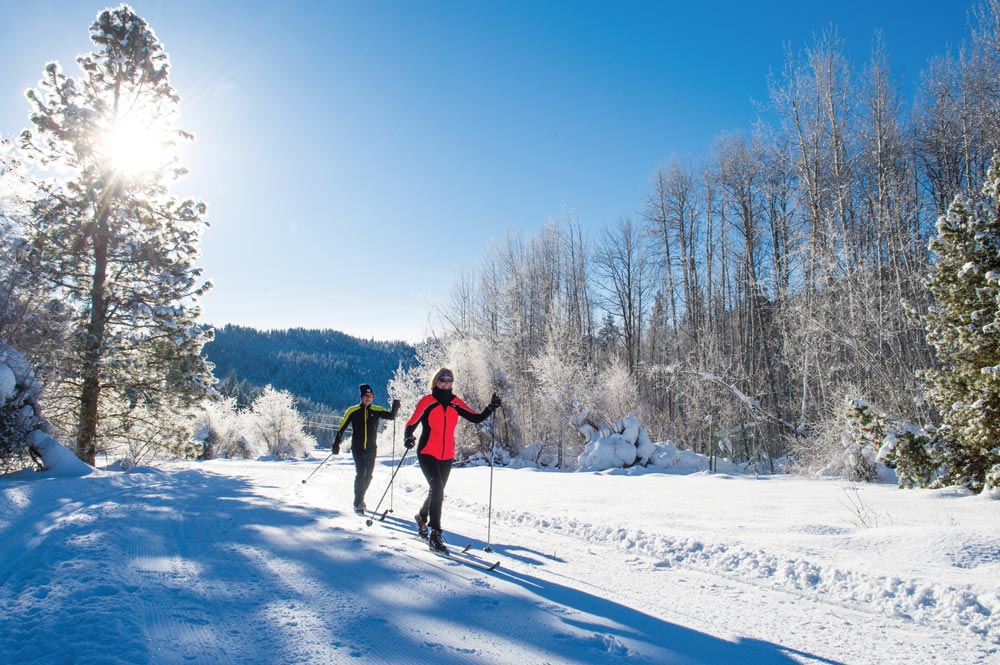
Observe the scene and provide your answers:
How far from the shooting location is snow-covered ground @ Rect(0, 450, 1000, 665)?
276 cm

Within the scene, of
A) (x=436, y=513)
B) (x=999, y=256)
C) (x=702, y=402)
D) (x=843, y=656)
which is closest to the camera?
(x=843, y=656)

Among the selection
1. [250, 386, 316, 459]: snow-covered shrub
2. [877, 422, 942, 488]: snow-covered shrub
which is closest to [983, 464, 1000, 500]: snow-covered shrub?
[877, 422, 942, 488]: snow-covered shrub

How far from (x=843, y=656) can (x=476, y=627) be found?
2.24 m

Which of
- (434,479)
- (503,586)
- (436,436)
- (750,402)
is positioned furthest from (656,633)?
(750,402)

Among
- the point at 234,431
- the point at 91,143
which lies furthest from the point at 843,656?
the point at 234,431

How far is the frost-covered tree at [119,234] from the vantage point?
1364 centimetres

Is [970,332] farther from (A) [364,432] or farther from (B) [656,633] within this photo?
(A) [364,432]

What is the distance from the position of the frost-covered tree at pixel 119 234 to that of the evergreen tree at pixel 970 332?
58.0 ft

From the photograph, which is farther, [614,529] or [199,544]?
[614,529]

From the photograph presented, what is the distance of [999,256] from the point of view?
771 centimetres

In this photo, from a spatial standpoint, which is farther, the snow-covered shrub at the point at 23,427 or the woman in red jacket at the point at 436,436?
the snow-covered shrub at the point at 23,427

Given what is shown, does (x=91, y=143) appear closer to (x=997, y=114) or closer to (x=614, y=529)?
(x=614, y=529)

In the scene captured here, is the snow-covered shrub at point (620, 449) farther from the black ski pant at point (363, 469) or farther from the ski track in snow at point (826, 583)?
the ski track in snow at point (826, 583)

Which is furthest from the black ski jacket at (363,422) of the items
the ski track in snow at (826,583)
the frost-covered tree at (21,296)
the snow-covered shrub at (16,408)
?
the frost-covered tree at (21,296)
